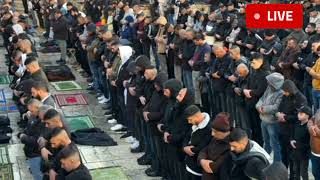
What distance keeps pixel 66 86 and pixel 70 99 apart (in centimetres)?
112

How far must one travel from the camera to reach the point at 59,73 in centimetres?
1534

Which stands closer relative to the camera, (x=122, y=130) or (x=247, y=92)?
(x=247, y=92)

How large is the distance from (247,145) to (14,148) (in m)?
5.71

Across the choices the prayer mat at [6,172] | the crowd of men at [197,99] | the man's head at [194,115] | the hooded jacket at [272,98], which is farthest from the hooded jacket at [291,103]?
the prayer mat at [6,172]

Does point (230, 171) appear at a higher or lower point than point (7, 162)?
higher

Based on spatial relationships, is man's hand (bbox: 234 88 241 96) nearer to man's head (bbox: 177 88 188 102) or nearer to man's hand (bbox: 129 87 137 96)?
man's hand (bbox: 129 87 137 96)

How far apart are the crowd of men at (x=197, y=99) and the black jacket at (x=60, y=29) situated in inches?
20.8

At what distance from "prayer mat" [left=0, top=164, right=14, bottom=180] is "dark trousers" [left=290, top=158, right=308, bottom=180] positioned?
4384 millimetres

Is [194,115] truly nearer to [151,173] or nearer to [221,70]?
[151,173]

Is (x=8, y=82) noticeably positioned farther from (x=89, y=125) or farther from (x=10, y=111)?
(x=89, y=125)

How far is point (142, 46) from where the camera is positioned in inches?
581

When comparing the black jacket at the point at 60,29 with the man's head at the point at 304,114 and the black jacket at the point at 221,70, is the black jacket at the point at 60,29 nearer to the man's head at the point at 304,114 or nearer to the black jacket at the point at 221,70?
the black jacket at the point at 221,70

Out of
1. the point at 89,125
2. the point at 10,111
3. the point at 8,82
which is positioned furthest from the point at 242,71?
the point at 8,82

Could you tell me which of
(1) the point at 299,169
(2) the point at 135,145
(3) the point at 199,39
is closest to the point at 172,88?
(1) the point at 299,169
